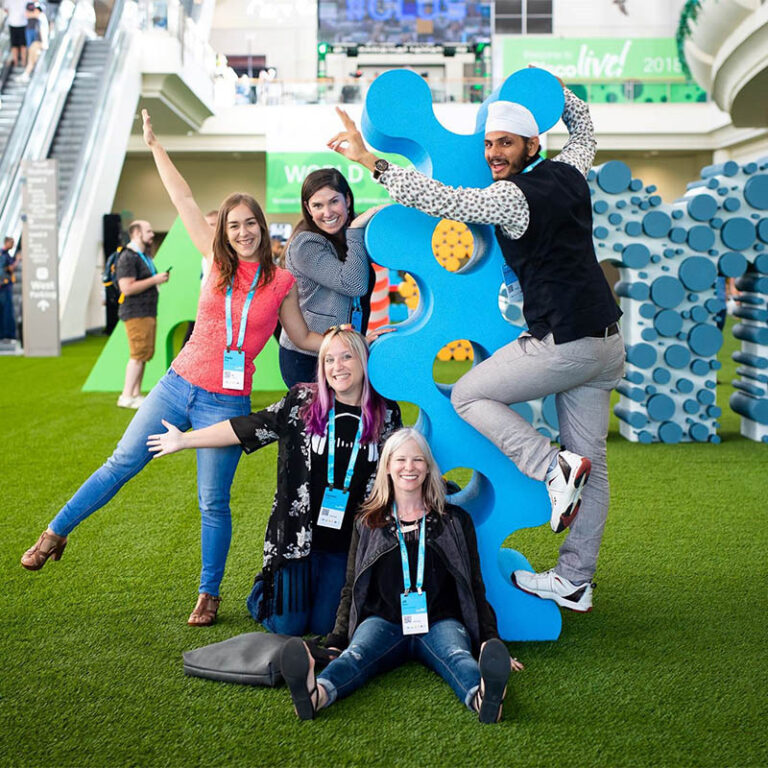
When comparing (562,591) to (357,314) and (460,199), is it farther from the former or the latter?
(357,314)

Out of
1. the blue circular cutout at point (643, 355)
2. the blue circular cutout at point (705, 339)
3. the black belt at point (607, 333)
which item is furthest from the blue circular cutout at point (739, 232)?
the black belt at point (607, 333)

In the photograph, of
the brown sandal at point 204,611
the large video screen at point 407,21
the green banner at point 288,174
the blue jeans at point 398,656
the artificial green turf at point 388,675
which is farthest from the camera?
the large video screen at point 407,21

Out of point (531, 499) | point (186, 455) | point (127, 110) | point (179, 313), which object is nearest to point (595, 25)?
point (127, 110)

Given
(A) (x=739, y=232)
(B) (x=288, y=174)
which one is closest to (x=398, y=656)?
(A) (x=739, y=232)

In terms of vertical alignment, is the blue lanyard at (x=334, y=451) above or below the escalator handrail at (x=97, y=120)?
below

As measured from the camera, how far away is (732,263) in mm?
6645

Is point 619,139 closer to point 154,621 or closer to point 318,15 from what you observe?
point 318,15

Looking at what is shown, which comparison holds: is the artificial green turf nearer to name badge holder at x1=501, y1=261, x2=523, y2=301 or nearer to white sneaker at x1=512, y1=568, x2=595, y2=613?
white sneaker at x1=512, y1=568, x2=595, y2=613

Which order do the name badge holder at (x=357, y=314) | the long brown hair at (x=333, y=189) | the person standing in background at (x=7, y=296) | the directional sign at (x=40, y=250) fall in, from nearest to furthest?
1. the long brown hair at (x=333, y=189)
2. the name badge holder at (x=357, y=314)
3. the directional sign at (x=40, y=250)
4. the person standing in background at (x=7, y=296)

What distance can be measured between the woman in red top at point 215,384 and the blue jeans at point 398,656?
72cm

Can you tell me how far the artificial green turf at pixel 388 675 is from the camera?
244 cm

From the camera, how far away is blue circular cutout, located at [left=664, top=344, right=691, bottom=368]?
22.0 ft

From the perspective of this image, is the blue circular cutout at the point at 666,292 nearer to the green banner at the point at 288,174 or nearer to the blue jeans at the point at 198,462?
the blue jeans at the point at 198,462

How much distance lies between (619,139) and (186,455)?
58.4ft
